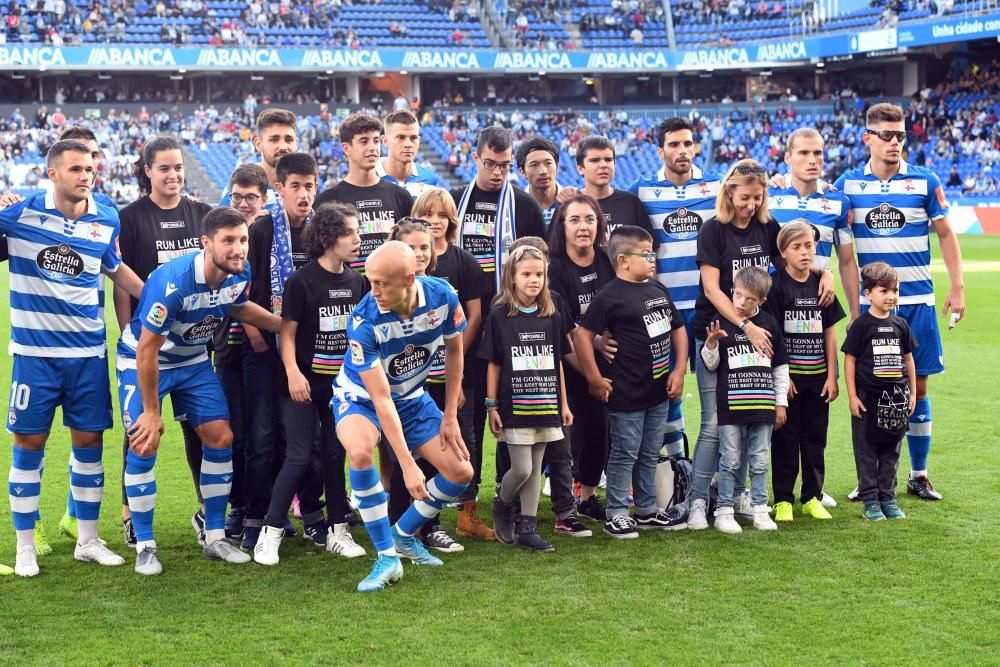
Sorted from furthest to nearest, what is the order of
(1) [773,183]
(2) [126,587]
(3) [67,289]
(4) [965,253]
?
(4) [965,253] → (1) [773,183] → (3) [67,289] → (2) [126,587]

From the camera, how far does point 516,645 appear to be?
4844 millimetres

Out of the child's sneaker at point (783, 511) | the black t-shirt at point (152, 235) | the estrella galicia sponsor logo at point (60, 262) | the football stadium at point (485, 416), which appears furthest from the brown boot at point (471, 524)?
the estrella galicia sponsor logo at point (60, 262)

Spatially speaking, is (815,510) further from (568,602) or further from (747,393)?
(568,602)

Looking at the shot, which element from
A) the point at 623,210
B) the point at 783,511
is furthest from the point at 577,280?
the point at 783,511

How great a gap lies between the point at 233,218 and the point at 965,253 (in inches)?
1000

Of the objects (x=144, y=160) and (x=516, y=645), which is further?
(x=144, y=160)

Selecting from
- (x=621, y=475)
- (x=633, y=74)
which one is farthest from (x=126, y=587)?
(x=633, y=74)

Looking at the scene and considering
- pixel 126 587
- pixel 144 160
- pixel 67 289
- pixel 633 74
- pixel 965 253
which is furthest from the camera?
pixel 633 74

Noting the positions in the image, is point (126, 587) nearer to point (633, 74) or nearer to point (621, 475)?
point (621, 475)

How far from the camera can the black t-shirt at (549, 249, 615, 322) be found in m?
7.00

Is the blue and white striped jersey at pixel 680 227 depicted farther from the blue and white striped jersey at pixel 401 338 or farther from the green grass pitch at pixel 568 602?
the blue and white striped jersey at pixel 401 338

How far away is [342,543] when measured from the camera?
638 cm

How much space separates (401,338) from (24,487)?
7.40 feet

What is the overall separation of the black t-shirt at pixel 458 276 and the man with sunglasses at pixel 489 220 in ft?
0.54
